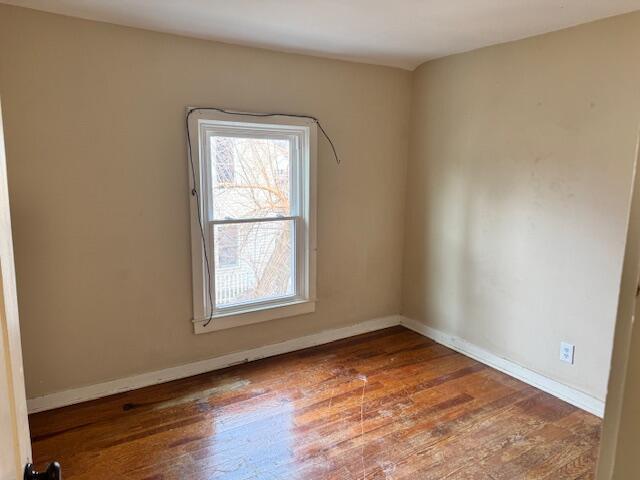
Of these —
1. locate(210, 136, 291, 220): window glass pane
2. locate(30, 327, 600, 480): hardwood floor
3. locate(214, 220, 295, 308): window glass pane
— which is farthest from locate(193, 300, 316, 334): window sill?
locate(210, 136, 291, 220): window glass pane

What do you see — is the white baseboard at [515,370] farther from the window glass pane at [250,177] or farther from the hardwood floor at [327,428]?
the window glass pane at [250,177]

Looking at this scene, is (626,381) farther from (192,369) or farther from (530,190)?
(192,369)

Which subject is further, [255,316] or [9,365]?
[255,316]

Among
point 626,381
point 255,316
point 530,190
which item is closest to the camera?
point 626,381

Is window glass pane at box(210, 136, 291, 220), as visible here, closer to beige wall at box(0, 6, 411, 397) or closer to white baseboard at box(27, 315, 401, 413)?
beige wall at box(0, 6, 411, 397)

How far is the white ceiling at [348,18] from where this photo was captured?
7.47ft

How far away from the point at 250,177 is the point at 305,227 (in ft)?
1.93

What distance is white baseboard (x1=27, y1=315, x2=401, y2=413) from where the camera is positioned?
2658 mm

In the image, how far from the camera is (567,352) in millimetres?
2777

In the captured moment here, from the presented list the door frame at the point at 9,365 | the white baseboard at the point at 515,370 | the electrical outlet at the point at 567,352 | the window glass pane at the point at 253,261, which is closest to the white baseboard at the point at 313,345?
the white baseboard at the point at 515,370

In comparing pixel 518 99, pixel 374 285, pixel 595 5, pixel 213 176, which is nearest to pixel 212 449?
pixel 213 176

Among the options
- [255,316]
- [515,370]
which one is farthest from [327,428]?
[515,370]

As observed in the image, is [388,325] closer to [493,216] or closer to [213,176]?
[493,216]

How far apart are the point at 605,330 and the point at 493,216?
1.02 meters
